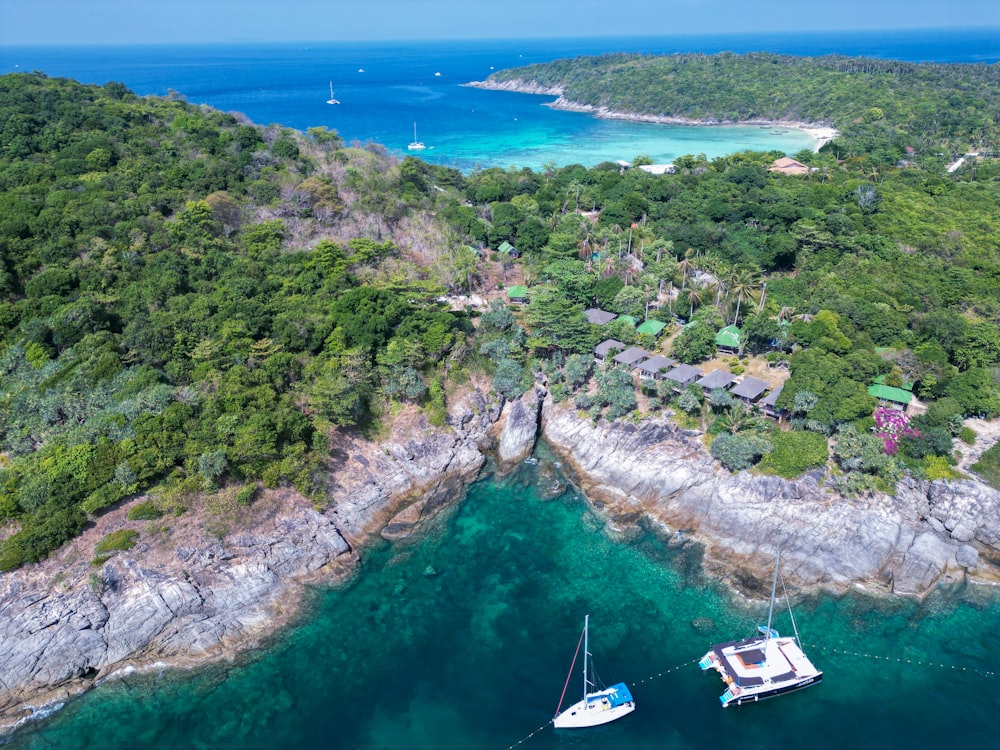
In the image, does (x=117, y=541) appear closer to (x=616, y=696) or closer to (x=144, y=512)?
(x=144, y=512)

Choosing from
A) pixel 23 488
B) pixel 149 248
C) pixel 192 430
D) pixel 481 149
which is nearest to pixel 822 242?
pixel 192 430

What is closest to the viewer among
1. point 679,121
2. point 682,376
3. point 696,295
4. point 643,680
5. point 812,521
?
point 643,680

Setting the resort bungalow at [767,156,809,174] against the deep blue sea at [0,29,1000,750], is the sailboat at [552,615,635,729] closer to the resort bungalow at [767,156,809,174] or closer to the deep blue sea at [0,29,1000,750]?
the deep blue sea at [0,29,1000,750]

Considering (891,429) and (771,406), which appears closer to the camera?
(891,429)

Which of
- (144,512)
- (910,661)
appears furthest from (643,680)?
(144,512)

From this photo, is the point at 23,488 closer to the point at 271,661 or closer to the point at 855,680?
the point at 271,661
